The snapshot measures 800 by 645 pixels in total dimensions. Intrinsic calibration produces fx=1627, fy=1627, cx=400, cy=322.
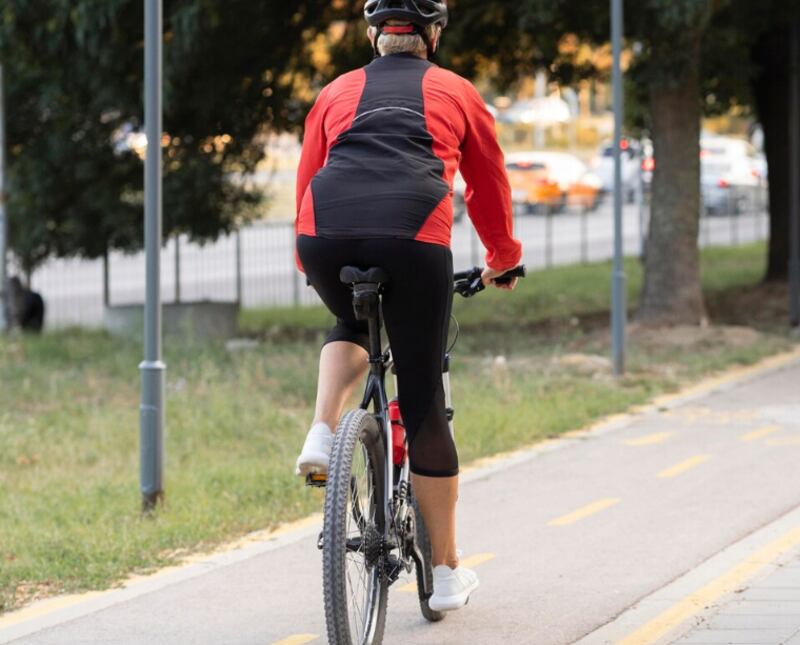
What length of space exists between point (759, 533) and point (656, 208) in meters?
8.13

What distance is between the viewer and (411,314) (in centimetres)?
433

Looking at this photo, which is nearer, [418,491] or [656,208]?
[418,491]

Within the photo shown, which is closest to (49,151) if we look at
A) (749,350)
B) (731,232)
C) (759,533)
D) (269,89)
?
(269,89)

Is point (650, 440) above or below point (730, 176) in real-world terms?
below

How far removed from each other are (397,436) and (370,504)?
25cm

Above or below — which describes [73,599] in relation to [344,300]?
below

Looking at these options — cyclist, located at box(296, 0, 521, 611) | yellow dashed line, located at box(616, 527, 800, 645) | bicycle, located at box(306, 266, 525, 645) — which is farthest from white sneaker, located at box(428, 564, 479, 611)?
yellow dashed line, located at box(616, 527, 800, 645)

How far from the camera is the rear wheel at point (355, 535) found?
4.16m

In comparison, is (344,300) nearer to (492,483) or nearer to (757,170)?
(492,483)

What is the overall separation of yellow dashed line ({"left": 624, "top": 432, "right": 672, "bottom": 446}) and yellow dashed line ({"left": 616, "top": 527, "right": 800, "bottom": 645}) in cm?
235

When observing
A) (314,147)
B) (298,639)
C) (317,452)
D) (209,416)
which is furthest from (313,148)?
(209,416)

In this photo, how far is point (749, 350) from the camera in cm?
1284

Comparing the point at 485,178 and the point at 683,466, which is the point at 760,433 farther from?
the point at 485,178

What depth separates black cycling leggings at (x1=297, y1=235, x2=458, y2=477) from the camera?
14.0 feet
